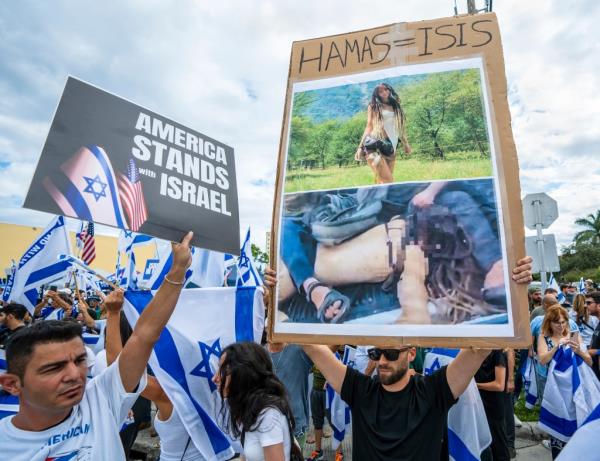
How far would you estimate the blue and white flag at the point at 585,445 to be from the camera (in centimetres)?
120

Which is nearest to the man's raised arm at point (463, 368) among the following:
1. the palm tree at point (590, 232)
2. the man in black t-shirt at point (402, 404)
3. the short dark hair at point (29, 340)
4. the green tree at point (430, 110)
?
the man in black t-shirt at point (402, 404)

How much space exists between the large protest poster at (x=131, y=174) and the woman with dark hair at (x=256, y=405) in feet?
2.81

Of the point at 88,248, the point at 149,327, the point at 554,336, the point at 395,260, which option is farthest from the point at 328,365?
the point at 88,248

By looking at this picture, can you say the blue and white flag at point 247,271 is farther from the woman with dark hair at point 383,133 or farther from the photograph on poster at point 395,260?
the woman with dark hair at point 383,133

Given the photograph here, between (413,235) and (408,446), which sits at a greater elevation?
(413,235)

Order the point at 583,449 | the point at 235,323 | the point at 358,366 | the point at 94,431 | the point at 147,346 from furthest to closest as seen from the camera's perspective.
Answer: the point at 358,366
the point at 235,323
the point at 147,346
the point at 94,431
the point at 583,449

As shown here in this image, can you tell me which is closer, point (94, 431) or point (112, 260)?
point (94, 431)

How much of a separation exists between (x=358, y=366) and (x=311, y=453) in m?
1.57

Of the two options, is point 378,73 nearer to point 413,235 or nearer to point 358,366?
point 413,235

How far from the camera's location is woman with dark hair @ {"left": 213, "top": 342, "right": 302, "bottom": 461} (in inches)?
89.0

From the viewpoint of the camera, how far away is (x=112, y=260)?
39094mm

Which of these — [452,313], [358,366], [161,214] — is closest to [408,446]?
[452,313]

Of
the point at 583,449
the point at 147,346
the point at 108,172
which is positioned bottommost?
the point at 583,449

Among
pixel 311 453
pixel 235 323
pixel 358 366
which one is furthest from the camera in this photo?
pixel 311 453
